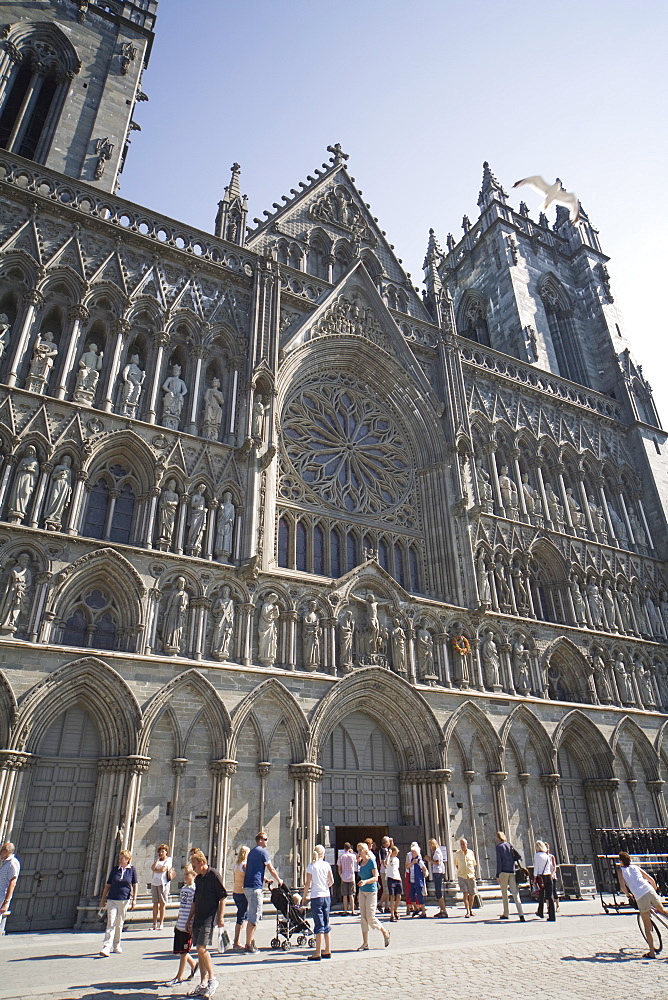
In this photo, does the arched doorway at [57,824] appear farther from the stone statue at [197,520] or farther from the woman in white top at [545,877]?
the woman in white top at [545,877]

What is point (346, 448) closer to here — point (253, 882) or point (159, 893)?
point (159, 893)

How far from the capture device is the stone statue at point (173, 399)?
55.9 feet

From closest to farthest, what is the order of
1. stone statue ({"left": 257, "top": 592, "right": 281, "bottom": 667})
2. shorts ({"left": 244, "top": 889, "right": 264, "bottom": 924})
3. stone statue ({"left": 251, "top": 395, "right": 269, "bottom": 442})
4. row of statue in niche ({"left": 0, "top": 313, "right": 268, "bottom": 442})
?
shorts ({"left": 244, "top": 889, "right": 264, "bottom": 924})
stone statue ({"left": 257, "top": 592, "right": 281, "bottom": 667})
row of statue in niche ({"left": 0, "top": 313, "right": 268, "bottom": 442})
stone statue ({"left": 251, "top": 395, "right": 269, "bottom": 442})

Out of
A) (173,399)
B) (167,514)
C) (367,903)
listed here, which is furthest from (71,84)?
(367,903)

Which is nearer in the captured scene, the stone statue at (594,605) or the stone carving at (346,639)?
the stone carving at (346,639)

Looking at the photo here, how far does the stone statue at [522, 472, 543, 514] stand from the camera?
23.1m

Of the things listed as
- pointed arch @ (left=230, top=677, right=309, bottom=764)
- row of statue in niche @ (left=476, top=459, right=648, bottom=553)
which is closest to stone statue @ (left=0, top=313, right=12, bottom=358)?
pointed arch @ (left=230, top=677, right=309, bottom=764)

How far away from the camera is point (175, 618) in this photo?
14.4m

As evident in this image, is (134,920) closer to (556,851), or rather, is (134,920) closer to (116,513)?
(116,513)

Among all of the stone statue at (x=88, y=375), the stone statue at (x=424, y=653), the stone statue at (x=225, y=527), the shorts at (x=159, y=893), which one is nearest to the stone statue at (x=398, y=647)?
the stone statue at (x=424, y=653)

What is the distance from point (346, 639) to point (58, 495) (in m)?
7.40

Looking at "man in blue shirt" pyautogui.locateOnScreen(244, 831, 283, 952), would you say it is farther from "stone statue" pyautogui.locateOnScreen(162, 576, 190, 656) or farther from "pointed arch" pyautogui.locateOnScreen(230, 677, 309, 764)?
"stone statue" pyautogui.locateOnScreen(162, 576, 190, 656)

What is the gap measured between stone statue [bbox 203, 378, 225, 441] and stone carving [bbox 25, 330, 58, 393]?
3.82m

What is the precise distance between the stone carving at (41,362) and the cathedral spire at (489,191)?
88.9 feet
